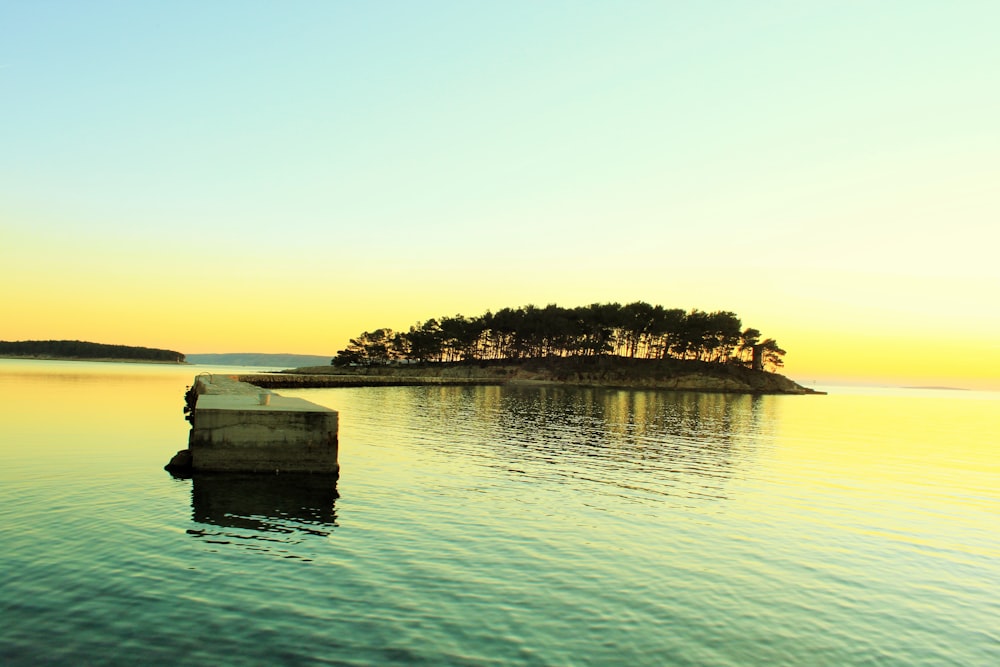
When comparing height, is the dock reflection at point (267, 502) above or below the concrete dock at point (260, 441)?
below

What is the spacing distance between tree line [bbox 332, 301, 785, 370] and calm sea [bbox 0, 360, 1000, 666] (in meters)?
145

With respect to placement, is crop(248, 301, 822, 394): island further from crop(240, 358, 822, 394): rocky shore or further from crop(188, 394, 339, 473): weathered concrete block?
crop(188, 394, 339, 473): weathered concrete block

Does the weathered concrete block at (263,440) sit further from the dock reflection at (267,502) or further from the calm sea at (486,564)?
the calm sea at (486,564)

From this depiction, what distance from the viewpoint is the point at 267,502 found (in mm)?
20016

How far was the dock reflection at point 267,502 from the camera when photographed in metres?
17.1

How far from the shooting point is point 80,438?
33344 mm

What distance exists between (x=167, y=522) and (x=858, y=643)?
1660 cm

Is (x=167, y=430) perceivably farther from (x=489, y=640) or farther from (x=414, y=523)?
(x=489, y=640)

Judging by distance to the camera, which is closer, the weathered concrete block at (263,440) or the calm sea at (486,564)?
the calm sea at (486,564)

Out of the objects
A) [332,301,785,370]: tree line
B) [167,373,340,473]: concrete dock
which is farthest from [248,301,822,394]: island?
[167,373,340,473]: concrete dock

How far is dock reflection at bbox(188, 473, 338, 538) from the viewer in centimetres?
1714

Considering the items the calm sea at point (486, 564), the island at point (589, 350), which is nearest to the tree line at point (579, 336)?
the island at point (589, 350)

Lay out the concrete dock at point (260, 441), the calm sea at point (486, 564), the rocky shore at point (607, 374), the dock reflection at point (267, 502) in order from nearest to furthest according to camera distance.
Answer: the calm sea at point (486, 564), the dock reflection at point (267, 502), the concrete dock at point (260, 441), the rocky shore at point (607, 374)

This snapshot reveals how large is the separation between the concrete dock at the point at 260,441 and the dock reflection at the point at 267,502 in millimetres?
406
